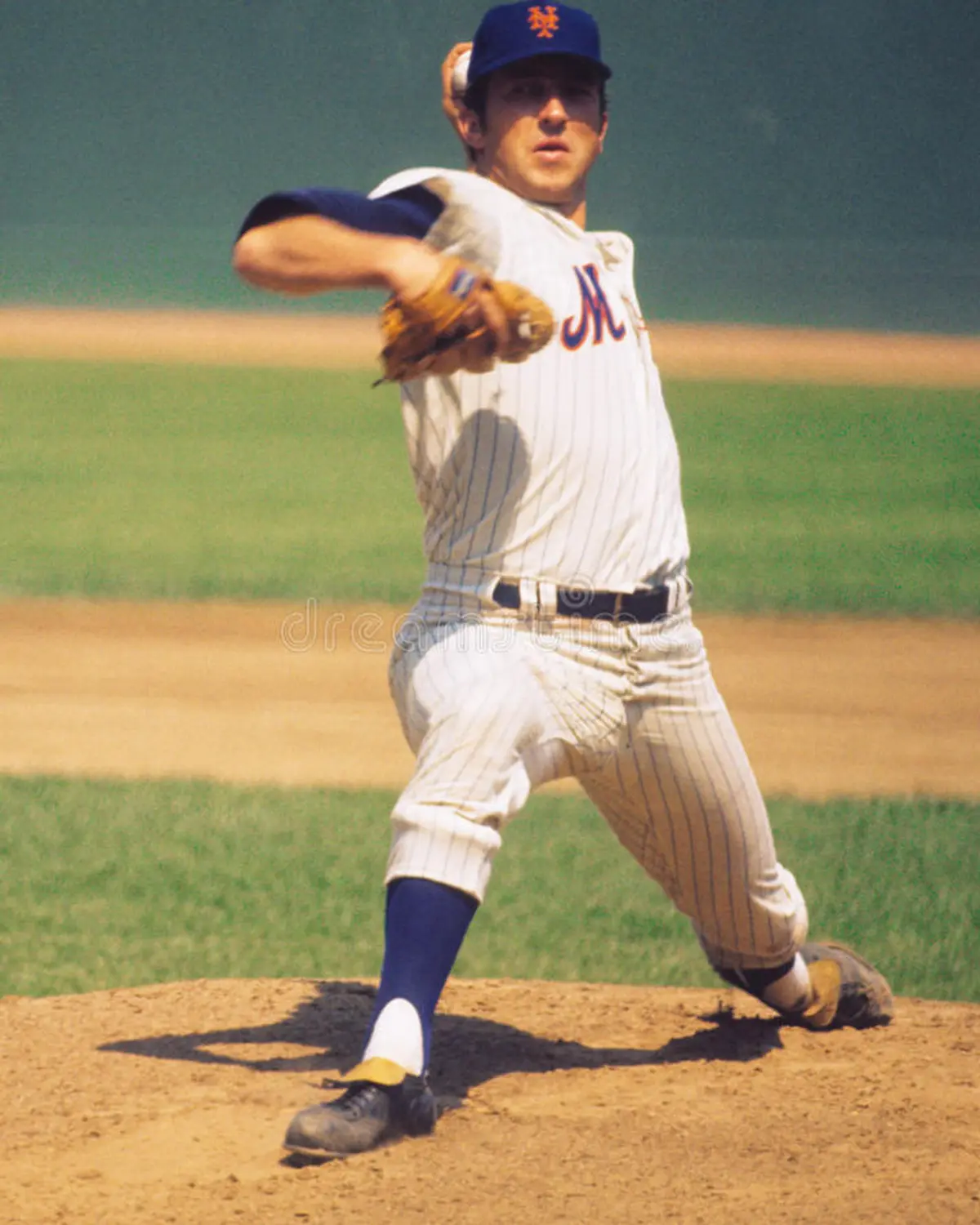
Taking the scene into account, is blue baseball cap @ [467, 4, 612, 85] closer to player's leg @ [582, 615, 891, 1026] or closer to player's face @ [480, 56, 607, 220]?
player's face @ [480, 56, 607, 220]

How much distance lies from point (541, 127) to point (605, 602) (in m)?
0.71

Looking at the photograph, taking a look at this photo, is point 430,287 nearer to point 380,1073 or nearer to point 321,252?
point 321,252

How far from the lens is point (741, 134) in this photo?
24.8 meters

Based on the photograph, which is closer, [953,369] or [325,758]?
[325,758]

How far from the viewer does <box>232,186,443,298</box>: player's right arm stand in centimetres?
224

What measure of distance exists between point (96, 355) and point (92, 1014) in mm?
19739

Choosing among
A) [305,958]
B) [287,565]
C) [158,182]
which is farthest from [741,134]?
[305,958]

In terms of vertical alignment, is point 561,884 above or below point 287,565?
below

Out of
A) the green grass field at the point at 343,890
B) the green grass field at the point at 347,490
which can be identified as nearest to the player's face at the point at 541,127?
the green grass field at the point at 343,890

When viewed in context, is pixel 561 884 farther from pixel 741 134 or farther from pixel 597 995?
pixel 741 134

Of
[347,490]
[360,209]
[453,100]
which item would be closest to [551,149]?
[453,100]

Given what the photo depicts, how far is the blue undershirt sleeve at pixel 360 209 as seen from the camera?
7.39 feet

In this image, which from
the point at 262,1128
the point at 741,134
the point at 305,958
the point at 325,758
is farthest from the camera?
the point at 741,134

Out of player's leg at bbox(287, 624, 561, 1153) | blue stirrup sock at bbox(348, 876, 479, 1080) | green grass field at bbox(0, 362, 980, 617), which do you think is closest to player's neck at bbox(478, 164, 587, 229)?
player's leg at bbox(287, 624, 561, 1153)
